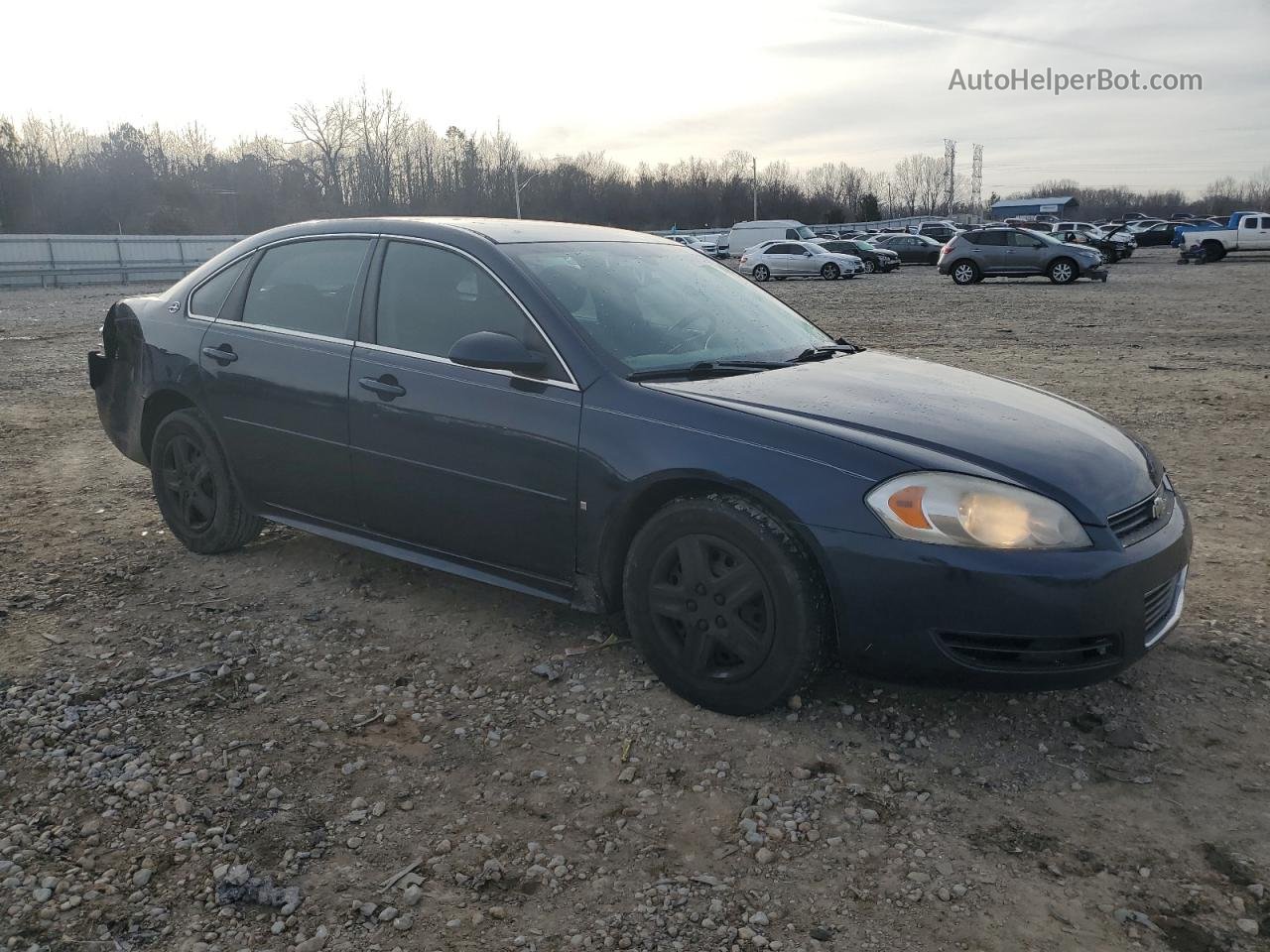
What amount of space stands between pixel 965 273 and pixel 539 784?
28963 mm

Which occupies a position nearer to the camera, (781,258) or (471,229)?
(471,229)

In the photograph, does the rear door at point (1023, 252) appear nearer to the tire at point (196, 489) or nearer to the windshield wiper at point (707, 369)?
the windshield wiper at point (707, 369)

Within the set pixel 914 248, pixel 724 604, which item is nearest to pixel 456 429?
pixel 724 604

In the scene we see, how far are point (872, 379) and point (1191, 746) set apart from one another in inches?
63.8

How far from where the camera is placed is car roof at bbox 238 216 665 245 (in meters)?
4.21

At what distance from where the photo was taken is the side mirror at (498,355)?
3.61 metres

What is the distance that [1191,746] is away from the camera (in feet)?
10.5

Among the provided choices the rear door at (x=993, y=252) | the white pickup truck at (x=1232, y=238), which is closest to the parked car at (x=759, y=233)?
the white pickup truck at (x=1232, y=238)

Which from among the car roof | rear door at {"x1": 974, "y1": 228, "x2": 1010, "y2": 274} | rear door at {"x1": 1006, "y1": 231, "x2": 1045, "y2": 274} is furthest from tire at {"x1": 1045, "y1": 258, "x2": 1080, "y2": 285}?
the car roof

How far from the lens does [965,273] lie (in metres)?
29.4

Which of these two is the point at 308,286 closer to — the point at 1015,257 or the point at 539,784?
the point at 539,784

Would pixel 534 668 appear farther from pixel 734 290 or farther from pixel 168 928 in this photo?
pixel 734 290

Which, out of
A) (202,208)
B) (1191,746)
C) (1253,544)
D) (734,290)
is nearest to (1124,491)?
(1191,746)

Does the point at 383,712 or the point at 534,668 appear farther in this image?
the point at 534,668
